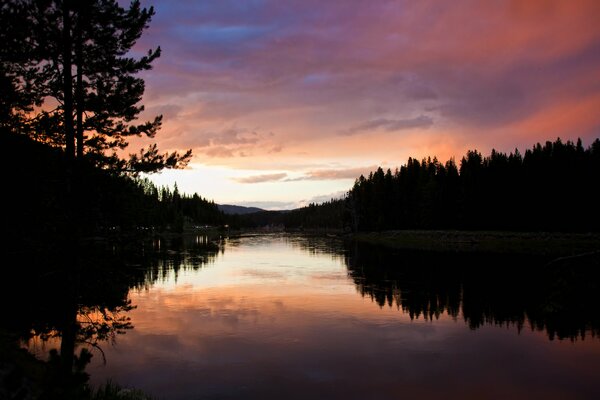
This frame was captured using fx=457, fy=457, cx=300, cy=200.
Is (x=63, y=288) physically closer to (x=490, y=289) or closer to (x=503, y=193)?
(x=490, y=289)

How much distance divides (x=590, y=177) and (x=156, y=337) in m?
90.0

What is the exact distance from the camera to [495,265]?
5566 centimetres

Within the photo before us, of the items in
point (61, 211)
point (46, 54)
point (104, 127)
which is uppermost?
point (46, 54)

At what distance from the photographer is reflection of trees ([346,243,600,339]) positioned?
23.8ft

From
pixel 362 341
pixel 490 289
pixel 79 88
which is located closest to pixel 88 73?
pixel 79 88

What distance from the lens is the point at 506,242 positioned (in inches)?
3371

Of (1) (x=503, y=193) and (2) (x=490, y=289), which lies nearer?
(2) (x=490, y=289)

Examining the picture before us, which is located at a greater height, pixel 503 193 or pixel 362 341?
pixel 503 193

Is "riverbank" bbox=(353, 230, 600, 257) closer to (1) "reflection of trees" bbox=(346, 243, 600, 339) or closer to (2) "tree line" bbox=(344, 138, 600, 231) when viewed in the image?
(2) "tree line" bbox=(344, 138, 600, 231)

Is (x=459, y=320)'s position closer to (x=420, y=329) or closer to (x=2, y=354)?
(x=420, y=329)

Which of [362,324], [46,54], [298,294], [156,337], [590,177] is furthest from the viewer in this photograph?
[590,177]

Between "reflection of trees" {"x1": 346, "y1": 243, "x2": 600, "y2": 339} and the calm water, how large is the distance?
0.07 meters

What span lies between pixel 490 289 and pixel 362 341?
64.0 ft

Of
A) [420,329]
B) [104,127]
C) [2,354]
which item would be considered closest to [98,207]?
[104,127]
